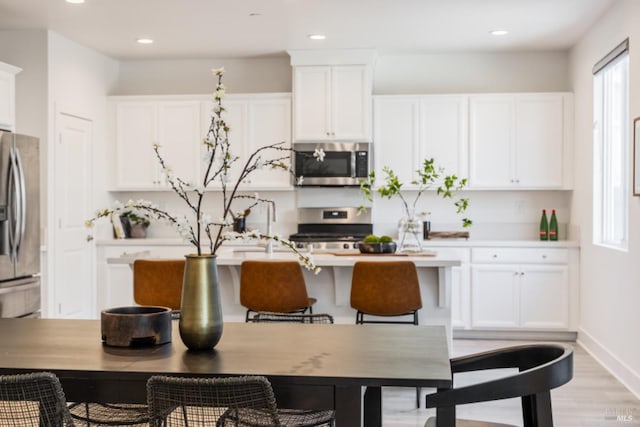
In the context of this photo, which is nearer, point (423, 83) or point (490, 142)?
point (490, 142)

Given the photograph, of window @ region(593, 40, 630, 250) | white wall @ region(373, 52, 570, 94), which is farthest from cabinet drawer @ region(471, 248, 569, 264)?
white wall @ region(373, 52, 570, 94)

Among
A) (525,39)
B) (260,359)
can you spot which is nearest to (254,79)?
(525,39)

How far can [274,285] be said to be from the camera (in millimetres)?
4176

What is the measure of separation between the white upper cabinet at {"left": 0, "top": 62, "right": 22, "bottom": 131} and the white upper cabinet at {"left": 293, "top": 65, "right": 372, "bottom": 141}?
2.47m

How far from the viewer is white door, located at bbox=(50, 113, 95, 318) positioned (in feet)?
19.5

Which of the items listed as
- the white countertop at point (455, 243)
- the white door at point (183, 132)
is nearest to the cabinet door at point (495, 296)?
the white countertop at point (455, 243)

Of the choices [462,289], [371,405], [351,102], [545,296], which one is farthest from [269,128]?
[371,405]

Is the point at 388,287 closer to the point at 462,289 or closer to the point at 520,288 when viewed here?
the point at 462,289

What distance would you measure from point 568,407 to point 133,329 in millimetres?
2872

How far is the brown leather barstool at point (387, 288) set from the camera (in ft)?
13.5

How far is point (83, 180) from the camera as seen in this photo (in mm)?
6457

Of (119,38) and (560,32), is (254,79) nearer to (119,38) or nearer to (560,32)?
(119,38)

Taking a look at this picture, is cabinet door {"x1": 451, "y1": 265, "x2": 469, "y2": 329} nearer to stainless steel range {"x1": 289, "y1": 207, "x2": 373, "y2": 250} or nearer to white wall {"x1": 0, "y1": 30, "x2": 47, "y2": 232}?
stainless steel range {"x1": 289, "y1": 207, "x2": 373, "y2": 250}

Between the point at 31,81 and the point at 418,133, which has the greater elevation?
the point at 31,81
